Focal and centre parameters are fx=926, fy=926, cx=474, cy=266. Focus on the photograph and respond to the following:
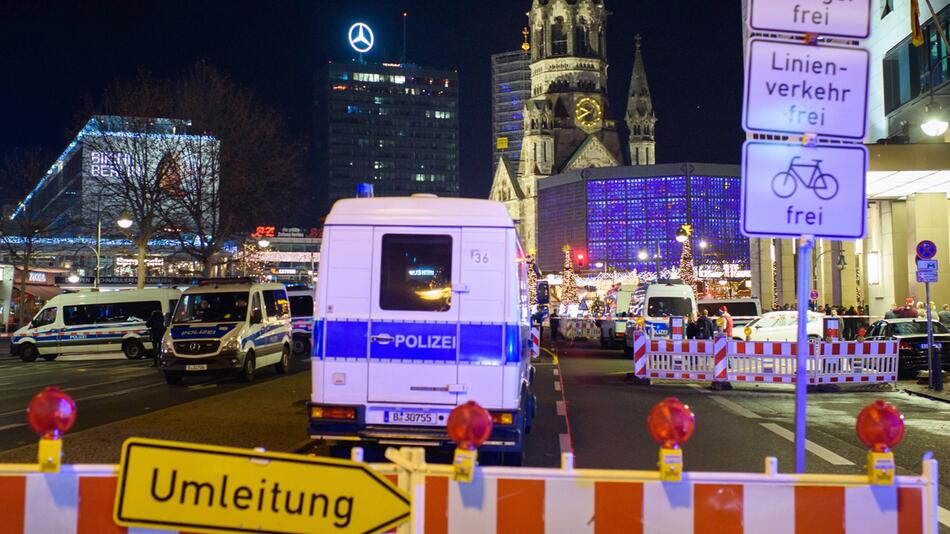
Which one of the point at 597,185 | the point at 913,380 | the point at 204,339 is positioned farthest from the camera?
the point at 597,185

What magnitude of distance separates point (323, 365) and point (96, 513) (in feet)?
14.3

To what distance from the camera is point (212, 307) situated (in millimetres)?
20891

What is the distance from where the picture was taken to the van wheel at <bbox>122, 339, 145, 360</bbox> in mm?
32031

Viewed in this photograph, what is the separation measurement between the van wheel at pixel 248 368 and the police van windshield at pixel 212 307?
0.90 metres

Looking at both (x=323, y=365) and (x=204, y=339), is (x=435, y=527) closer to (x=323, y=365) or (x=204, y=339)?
(x=323, y=365)

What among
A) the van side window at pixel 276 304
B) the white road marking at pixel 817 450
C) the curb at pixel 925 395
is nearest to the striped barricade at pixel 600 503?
the white road marking at pixel 817 450

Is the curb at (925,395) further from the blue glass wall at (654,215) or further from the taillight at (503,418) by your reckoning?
the blue glass wall at (654,215)

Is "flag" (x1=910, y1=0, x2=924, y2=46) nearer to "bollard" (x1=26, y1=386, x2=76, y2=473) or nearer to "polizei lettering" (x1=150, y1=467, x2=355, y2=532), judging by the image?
"polizei lettering" (x1=150, y1=467, x2=355, y2=532)

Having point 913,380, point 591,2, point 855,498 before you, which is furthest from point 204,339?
point 591,2

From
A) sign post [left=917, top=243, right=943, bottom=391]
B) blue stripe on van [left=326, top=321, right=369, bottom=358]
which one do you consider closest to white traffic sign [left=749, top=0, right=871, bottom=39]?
blue stripe on van [left=326, top=321, right=369, bottom=358]

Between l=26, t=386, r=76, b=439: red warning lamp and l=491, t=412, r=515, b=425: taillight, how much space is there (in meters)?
4.71

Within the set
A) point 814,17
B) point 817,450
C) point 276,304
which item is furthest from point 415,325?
point 276,304

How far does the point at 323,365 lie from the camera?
8438mm

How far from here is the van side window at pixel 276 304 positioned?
22.4 metres
